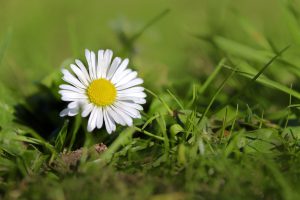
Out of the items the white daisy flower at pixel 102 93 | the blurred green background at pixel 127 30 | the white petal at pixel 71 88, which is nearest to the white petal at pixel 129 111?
the white daisy flower at pixel 102 93

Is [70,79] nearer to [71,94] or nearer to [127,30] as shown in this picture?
[71,94]

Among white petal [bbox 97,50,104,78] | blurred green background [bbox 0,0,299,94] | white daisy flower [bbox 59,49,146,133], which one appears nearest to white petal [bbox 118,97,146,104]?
A: white daisy flower [bbox 59,49,146,133]

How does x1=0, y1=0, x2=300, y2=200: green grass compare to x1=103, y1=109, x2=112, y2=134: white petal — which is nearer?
x1=0, y1=0, x2=300, y2=200: green grass

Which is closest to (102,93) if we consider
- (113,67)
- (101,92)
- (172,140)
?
(101,92)

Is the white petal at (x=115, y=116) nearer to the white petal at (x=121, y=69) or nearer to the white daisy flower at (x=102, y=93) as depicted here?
the white daisy flower at (x=102, y=93)

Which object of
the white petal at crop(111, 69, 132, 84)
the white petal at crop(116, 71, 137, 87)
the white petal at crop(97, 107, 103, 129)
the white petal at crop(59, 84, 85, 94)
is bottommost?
the white petal at crop(97, 107, 103, 129)

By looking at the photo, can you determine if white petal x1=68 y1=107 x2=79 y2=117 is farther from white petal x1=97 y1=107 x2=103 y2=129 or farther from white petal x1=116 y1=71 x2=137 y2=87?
white petal x1=116 y1=71 x2=137 y2=87

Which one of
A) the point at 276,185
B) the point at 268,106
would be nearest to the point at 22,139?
the point at 276,185

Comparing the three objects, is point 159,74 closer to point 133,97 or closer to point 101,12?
point 133,97
